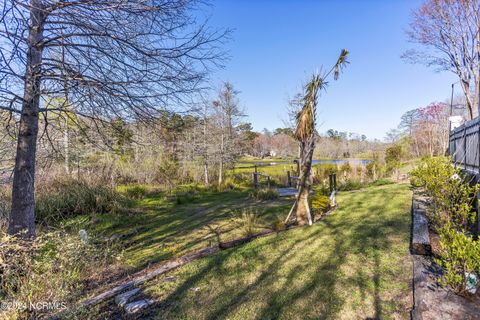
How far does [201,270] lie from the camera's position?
2869mm

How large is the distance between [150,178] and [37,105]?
26.4 ft

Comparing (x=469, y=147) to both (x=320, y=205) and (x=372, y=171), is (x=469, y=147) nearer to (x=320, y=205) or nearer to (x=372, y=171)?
(x=320, y=205)

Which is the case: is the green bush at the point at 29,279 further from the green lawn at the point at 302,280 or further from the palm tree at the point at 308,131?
the palm tree at the point at 308,131

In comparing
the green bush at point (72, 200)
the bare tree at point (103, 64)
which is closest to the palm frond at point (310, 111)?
the bare tree at point (103, 64)

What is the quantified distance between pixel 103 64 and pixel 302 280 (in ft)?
10.4

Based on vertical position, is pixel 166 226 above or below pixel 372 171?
below

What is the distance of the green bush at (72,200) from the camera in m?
5.51

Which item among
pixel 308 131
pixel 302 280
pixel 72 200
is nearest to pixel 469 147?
pixel 308 131

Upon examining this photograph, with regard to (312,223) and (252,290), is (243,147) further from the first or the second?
(252,290)

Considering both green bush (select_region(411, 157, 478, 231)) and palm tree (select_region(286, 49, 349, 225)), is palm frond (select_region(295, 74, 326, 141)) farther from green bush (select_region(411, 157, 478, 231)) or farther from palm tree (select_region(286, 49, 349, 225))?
green bush (select_region(411, 157, 478, 231))

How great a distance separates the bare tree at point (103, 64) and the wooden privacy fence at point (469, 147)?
489cm

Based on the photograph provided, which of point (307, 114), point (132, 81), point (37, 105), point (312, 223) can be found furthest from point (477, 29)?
point (37, 105)

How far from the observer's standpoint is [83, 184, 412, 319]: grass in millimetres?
1963

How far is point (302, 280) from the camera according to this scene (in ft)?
7.86
